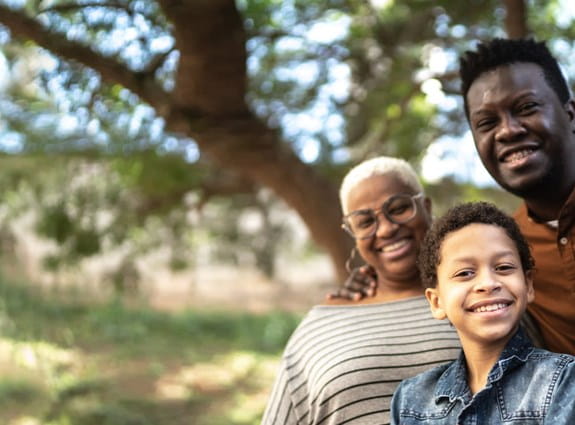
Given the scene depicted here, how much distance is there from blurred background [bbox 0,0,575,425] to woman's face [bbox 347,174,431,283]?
3.71 ft

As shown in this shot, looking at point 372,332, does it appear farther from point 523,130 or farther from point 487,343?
point 523,130

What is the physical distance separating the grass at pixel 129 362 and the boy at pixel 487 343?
4788 mm

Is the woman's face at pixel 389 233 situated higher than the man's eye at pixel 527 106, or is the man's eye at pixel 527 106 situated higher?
the man's eye at pixel 527 106

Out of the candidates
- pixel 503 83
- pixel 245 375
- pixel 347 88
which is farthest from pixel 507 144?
pixel 245 375

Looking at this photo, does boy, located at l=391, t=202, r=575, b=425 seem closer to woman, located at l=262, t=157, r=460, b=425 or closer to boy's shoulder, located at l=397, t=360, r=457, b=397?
boy's shoulder, located at l=397, t=360, r=457, b=397

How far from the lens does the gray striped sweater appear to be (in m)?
1.83

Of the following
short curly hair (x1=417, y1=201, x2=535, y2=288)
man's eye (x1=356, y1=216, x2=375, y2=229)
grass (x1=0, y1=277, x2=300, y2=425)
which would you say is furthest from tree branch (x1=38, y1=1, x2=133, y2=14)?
grass (x1=0, y1=277, x2=300, y2=425)

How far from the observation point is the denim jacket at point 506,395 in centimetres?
136

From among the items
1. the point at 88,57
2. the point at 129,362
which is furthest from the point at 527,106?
the point at 129,362

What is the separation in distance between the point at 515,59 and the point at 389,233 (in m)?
0.57

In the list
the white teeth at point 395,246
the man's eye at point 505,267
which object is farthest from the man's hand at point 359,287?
the man's eye at point 505,267

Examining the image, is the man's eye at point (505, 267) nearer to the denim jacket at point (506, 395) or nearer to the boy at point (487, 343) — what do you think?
the boy at point (487, 343)

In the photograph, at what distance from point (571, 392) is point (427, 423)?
32 centimetres

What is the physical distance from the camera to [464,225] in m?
1.57
